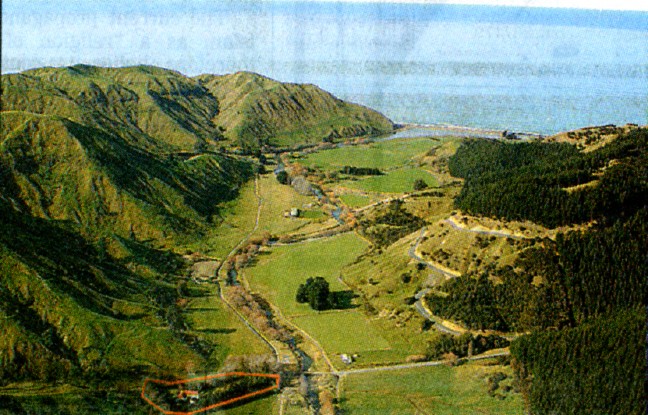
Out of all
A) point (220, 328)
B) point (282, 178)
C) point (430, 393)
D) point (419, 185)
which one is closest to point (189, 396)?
point (220, 328)

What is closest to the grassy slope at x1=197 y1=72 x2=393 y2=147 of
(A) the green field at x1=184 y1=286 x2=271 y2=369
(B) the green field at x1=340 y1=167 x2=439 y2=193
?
(B) the green field at x1=340 y1=167 x2=439 y2=193

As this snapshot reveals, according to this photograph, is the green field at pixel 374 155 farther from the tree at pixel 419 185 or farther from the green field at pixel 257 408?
the green field at pixel 257 408

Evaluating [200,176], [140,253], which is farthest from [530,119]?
[140,253]

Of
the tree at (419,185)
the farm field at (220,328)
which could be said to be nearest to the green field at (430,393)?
the farm field at (220,328)

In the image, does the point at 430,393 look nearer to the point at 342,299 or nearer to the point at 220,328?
the point at 342,299

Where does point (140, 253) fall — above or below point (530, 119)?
below

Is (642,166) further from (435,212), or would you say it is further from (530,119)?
(530,119)

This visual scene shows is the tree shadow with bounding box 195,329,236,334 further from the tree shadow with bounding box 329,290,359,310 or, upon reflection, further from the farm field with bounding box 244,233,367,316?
the tree shadow with bounding box 329,290,359,310
